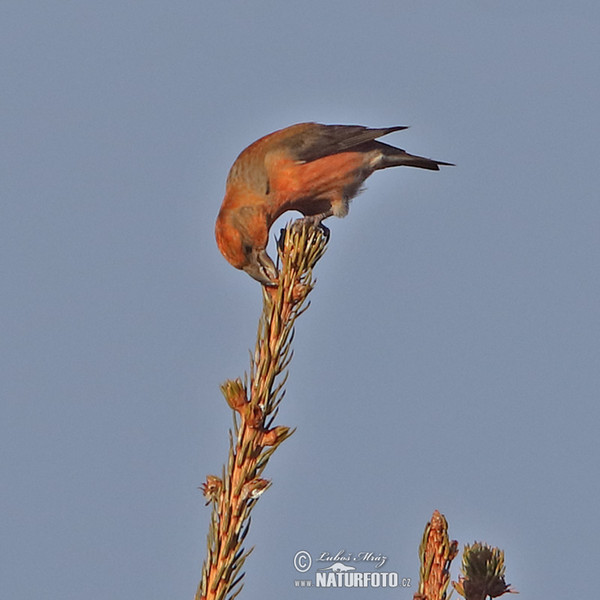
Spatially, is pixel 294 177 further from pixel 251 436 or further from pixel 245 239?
pixel 251 436

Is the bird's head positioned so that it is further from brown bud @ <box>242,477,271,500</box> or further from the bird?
brown bud @ <box>242,477,271,500</box>

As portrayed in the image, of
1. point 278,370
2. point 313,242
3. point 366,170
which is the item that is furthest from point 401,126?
point 278,370

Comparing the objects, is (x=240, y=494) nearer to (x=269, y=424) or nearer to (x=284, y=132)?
(x=269, y=424)

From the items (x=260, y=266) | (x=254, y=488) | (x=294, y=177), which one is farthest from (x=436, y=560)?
(x=294, y=177)

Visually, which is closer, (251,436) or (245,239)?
(251,436)

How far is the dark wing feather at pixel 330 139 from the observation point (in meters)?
6.25

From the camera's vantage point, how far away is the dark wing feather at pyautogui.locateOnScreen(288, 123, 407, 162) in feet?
20.5

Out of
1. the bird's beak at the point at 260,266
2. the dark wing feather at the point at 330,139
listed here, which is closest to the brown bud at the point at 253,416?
the bird's beak at the point at 260,266

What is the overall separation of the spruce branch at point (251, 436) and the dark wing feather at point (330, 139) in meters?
3.01

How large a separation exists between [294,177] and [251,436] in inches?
137

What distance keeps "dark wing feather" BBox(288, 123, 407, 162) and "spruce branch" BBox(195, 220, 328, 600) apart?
3014mm

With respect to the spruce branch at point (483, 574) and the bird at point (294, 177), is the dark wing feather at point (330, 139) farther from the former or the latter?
the spruce branch at point (483, 574)

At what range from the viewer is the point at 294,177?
20.1 ft

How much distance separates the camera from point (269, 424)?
9.53ft
